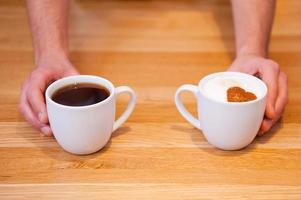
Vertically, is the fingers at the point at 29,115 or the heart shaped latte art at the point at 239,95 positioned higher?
the heart shaped latte art at the point at 239,95

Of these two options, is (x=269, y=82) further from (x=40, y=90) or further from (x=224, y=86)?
(x=40, y=90)

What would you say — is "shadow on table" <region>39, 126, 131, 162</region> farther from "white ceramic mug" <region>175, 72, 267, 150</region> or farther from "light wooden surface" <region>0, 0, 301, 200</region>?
"white ceramic mug" <region>175, 72, 267, 150</region>

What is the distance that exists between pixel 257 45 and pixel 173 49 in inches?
9.5

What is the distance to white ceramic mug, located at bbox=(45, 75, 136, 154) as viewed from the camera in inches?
26.4

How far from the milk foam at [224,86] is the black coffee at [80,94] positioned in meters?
0.17

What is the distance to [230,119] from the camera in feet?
2.24

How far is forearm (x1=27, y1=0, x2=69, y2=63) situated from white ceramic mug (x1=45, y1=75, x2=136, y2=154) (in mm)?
189

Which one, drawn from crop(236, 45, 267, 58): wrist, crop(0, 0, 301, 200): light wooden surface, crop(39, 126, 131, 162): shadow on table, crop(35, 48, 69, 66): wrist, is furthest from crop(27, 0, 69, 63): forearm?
crop(236, 45, 267, 58): wrist

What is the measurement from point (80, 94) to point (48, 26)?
11.0 inches

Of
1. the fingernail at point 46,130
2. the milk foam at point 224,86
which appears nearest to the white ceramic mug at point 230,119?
the milk foam at point 224,86

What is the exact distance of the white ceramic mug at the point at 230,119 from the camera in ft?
2.22

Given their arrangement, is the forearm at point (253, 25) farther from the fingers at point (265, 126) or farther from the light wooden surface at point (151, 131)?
the fingers at point (265, 126)

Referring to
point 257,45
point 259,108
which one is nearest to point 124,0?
point 257,45

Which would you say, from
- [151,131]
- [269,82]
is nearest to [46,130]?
[151,131]
